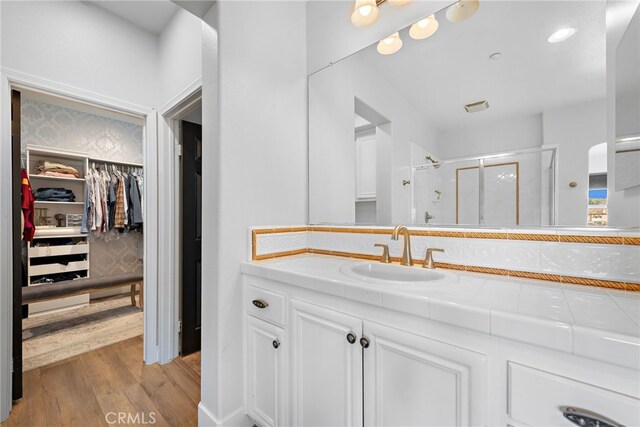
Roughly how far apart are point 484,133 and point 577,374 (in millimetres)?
939

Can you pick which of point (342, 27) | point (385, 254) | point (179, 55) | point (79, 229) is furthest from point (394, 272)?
point (79, 229)

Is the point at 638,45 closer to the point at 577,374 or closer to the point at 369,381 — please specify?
the point at 577,374

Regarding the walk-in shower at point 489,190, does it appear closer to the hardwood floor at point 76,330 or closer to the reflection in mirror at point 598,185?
the reflection in mirror at point 598,185

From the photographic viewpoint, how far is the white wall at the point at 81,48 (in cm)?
155

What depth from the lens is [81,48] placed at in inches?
70.6

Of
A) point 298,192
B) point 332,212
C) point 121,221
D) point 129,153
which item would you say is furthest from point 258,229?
point 129,153

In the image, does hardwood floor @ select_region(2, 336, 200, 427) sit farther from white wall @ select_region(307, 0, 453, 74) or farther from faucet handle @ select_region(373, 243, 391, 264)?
white wall @ select_region(307, 0, 453, 74)

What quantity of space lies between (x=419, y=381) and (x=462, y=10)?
4.96ft

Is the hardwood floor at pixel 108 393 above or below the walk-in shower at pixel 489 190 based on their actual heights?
below

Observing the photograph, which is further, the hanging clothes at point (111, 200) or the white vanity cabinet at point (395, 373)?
the hanging clothes at point (111, 200)

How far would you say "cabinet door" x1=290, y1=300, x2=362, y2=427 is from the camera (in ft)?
2.99

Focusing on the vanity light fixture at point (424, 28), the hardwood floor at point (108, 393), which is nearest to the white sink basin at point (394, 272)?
the vanity light fixture at point (424, 28)

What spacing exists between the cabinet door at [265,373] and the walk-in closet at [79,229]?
1.87m

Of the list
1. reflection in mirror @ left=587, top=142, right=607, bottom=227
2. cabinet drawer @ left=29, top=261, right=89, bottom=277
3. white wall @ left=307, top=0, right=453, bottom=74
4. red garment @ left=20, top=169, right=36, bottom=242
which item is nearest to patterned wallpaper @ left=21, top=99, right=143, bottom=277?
cabinet drawer @ left=29, top=261, right=89, bottom=277
